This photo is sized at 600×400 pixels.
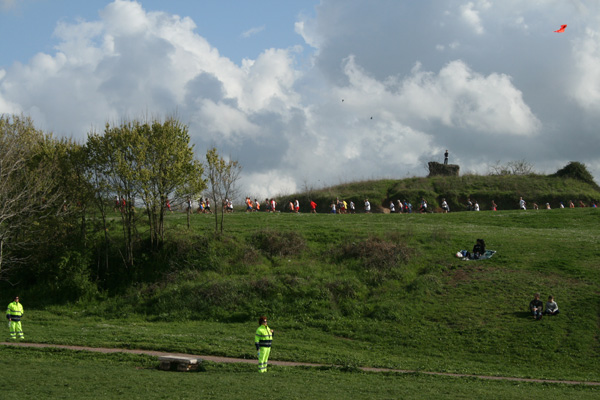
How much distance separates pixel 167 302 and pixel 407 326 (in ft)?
46.3

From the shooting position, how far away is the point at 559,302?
27.8 metres

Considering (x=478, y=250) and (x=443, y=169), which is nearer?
(x=478, y=250)

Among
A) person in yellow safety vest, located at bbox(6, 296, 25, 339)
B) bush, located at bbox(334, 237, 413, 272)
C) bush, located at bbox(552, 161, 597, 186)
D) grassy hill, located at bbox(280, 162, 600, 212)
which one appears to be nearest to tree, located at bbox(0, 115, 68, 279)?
person in yellow safety vest, located at bbox(6, 296, 25, 339)

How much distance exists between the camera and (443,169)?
78.1 m

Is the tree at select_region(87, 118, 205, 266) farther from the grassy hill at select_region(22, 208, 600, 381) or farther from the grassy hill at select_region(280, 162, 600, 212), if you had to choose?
the grassy hill at select_region(280, 162, 600, 212)

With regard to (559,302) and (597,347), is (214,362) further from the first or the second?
(559,302)

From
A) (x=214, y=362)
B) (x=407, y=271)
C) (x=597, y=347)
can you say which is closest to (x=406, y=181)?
(x=407, y=271)

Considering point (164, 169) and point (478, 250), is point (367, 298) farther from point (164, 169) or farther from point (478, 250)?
point (164, 169)

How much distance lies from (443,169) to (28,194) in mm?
57126

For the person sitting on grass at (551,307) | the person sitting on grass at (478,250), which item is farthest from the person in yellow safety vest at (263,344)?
the person sitting on grass at (478,250)

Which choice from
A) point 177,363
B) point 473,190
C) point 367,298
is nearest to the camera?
point 177,363

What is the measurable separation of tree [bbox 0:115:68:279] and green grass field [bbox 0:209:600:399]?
443cm

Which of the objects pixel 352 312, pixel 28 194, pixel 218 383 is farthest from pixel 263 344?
pixel 28 194

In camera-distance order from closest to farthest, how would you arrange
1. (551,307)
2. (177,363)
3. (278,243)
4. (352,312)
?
1. (177,363)
2. (551,307)
3. (352,312)
4. (278,243)
